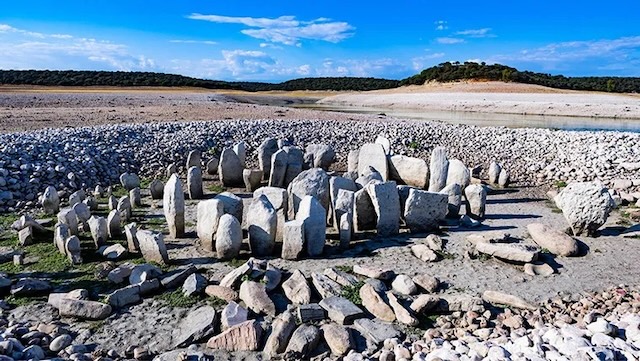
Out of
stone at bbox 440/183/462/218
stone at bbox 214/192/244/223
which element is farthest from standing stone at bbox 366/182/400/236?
stone at bbox 214/192/244/223

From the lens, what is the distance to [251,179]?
11.3m

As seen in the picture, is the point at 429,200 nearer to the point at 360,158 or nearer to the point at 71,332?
the point at 360,158

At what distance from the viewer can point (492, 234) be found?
798 centimetres

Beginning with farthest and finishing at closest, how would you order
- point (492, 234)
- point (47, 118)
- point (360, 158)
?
1. point (47, 118)
2. point (360, 158)
3. point (492, 234)

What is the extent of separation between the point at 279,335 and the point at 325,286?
1.18 metres

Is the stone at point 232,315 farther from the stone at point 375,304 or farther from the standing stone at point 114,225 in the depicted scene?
the standing stone at point 114,225

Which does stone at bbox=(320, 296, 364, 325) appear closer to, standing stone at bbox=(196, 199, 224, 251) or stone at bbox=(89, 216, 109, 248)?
standing stone at bbox=(196, 199, 224, 251)

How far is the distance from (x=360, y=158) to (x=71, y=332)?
7925 mm

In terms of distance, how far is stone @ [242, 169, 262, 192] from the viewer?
11.2 m

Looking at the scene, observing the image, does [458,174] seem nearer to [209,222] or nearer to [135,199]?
[209,222]

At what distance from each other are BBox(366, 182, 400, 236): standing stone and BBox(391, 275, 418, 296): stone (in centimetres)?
210

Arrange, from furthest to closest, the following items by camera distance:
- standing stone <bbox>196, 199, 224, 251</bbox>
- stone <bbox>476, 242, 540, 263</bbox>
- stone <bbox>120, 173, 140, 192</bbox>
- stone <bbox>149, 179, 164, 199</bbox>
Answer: stone <bbox>120, 173, 140, 192</bbox>, stone <bbox>149, 179, 164, 199</bbox>, standing stone <bbox>196, 199, 224, 251</bbox>, stone <bbox>476, 242, 540, 263</bbox>

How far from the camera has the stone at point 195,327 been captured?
489 centimetres

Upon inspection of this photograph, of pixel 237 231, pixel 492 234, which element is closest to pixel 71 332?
pixel 237 231
